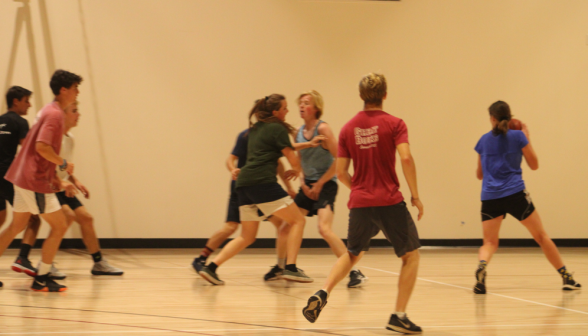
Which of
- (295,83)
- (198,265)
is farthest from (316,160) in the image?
(295,83)

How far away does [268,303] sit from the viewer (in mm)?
3957

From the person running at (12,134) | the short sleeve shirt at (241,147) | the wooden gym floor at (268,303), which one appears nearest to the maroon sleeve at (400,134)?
the wooden gym floor at (268,303)

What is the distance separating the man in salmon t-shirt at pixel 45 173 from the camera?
12.9ft

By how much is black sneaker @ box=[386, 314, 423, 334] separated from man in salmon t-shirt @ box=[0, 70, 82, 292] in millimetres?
2429

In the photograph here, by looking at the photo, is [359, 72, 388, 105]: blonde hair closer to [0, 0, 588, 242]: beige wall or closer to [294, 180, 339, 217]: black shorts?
[294, 180, 339, 217]: black shorts

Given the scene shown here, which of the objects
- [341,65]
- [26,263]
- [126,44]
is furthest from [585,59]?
[26,263]

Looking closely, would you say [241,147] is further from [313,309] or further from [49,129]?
[313,309]

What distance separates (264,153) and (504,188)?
1.85m

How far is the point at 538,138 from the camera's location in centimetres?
806

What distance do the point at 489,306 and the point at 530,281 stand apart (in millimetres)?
1427

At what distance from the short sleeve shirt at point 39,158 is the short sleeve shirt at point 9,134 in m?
0.94

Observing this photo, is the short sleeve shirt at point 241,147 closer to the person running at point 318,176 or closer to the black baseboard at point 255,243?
the person running at point 318,176

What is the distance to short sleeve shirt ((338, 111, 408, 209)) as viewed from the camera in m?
3.06

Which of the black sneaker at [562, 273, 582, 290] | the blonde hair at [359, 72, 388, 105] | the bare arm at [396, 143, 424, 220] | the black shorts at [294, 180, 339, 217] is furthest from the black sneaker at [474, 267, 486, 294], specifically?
the blonde hair at [359, 72, 388, 105]
